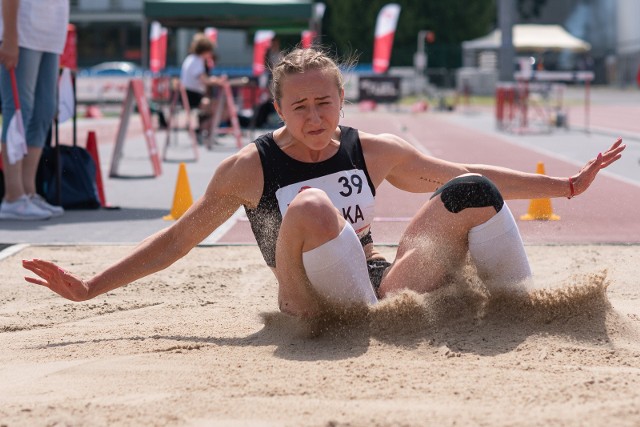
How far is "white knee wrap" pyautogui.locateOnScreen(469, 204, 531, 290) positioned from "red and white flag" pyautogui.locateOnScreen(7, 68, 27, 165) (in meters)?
5.09

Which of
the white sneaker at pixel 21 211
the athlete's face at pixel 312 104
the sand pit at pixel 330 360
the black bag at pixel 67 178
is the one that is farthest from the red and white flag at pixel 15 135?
the athlete's face at pixel 312 104

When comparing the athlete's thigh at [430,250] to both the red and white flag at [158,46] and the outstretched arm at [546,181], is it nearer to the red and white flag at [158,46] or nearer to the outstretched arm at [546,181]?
the outstretched arm at [546,181]

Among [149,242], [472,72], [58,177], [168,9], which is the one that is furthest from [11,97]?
[472,72]

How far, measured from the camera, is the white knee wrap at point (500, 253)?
4.26 m

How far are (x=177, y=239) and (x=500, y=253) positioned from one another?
1292mm

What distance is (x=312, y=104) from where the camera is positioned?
415 centimetres

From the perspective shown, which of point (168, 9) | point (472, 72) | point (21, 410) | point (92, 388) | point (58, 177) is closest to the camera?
point (21, 410)

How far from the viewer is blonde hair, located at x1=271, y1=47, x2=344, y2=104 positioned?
13.6 ft

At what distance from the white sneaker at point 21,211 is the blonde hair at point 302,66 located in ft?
16.3

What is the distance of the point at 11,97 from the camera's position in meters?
8.67

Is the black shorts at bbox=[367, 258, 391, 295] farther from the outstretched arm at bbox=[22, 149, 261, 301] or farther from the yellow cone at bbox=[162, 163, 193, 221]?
the yellow cone at bbox=[162, 163, 193, 221]

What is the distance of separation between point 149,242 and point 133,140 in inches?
664

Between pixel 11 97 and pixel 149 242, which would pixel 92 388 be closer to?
pixel 149 242

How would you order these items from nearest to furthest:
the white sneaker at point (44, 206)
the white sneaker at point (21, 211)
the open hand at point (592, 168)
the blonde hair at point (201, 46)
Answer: the open hand at point (592, 168) < the white sneaker at point (21, 211) < the white sneaker at point (44, 206) < the blonde hair at point (201, 46)
